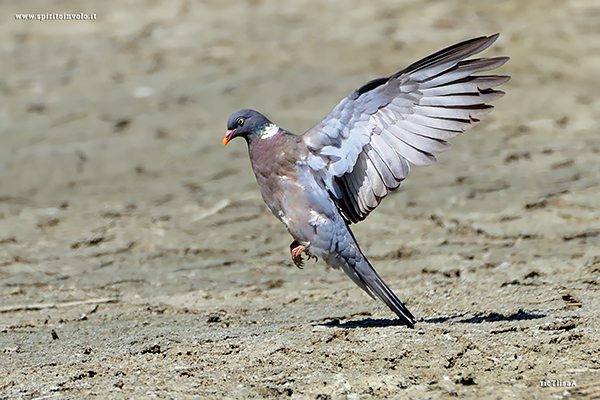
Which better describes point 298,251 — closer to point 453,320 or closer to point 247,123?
A: point 247,123

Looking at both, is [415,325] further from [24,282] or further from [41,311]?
[24,282]

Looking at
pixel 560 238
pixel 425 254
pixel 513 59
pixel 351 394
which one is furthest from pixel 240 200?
pixel 513 59

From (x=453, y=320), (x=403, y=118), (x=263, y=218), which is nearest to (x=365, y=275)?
(x=453, y=320)

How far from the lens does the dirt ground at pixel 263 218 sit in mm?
3678

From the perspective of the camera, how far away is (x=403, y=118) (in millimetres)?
3932

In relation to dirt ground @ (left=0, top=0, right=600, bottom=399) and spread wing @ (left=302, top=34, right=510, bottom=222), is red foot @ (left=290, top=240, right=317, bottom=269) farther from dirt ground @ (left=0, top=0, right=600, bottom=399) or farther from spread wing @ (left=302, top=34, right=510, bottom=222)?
spread wing @ (left=302, top=34, right=510, bottom=222)

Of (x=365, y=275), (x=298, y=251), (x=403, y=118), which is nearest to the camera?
(x=403, y=118)

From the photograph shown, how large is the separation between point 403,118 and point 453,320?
3.85ft

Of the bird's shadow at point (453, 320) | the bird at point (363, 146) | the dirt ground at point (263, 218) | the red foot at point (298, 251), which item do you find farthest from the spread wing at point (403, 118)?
the dirt ground at point (263, 218)

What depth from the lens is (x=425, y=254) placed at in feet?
18.4

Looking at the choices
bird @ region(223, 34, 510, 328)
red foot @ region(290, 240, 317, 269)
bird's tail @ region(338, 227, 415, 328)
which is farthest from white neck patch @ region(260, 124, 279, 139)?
bird's tail @ region(338, 227, 415, 328)

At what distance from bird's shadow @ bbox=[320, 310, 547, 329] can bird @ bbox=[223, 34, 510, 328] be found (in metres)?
Result: 0.20

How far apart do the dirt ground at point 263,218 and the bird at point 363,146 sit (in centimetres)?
50

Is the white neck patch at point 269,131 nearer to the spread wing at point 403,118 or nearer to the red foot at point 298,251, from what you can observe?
the spread wing at point 403,118
